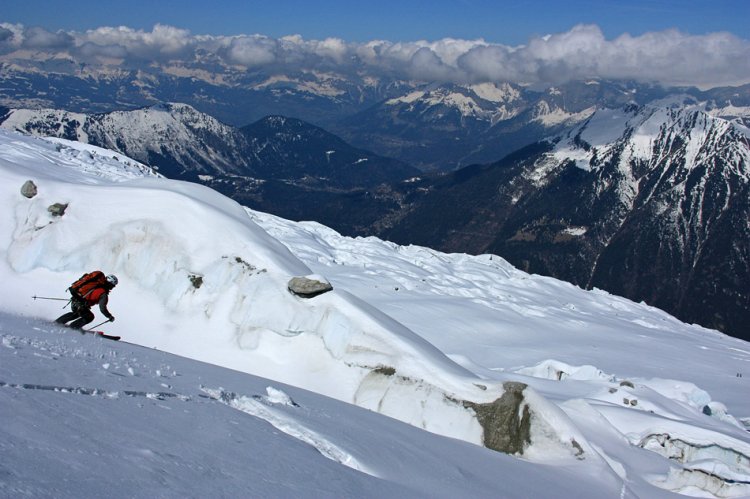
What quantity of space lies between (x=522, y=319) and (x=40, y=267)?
62.0 m

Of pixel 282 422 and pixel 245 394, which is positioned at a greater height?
pixel 282 422

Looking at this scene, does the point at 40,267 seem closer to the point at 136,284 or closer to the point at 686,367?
the point at 136,284

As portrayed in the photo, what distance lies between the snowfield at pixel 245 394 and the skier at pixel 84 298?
1.01m

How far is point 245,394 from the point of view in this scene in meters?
13.6

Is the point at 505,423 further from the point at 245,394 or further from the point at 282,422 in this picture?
the point at 282,422

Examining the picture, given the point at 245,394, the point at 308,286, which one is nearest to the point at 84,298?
the point at 245,394

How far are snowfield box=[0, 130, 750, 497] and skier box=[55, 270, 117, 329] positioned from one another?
1005mm

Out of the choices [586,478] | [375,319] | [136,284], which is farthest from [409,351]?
[136,284]

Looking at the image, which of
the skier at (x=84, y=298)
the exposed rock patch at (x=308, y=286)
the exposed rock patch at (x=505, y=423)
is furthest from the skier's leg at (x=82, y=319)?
the exposed rock patch at (x=505, y=423)

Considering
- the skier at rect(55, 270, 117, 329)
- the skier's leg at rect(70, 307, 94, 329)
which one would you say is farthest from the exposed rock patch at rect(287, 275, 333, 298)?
the skier's leg at rect(70, 307, 94, 329)

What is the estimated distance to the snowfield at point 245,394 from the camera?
7.82m

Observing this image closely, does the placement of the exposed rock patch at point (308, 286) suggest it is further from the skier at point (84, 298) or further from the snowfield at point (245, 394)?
the skier at point (84, 298)

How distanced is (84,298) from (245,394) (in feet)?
24.4

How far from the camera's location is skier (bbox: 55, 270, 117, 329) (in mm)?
17750
